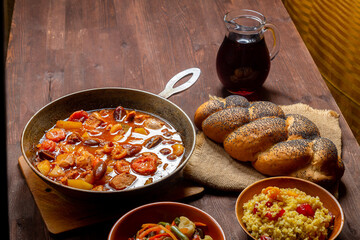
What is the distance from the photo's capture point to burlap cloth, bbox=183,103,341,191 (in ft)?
5.09

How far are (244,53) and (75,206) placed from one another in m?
1.03

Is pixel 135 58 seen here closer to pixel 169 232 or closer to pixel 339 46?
pixel 169 232

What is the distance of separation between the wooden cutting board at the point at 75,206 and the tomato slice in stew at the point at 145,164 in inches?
4.0

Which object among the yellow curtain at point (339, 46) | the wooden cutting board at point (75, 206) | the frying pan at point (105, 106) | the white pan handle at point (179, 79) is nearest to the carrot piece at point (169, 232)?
the wooden cutting board at point (75, 206)

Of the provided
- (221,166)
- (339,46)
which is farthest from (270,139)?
(339,46)

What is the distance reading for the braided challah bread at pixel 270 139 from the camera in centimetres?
150

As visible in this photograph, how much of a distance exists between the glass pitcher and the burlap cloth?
0.35 meters

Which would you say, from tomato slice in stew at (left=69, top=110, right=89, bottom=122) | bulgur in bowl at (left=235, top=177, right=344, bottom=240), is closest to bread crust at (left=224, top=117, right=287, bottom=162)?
bulgur in bowl at (left=235, top=177, right=344, bottom=240)

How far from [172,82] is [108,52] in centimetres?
50

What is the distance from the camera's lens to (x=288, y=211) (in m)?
1.29

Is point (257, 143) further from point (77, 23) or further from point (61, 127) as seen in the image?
point (77, 23)

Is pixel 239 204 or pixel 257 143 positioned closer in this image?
pixel 239 204

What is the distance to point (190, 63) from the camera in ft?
7.48

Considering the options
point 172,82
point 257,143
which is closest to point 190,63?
point 172,82
